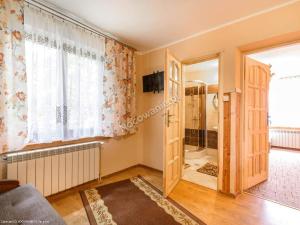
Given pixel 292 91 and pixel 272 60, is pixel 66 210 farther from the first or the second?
pixel 292 91

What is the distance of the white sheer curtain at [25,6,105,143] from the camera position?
198 centimetres

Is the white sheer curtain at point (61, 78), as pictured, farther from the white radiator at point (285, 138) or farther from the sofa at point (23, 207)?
the white radiator at point (285, 138)

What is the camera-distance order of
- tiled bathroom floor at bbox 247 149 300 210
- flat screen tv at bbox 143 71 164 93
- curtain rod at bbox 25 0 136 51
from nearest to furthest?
curtain rod at bbox 25 0 136 51
tiled bathroom floor at bbox 247 149 300 210
flat screen tv at bbox 143 71 164 93

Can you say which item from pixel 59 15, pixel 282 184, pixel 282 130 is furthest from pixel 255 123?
pixel 282 130

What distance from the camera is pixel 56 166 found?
216 cm

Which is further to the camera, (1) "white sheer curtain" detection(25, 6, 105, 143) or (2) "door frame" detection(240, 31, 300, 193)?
(2) "door frame" detection(240, 31, 300, 193)

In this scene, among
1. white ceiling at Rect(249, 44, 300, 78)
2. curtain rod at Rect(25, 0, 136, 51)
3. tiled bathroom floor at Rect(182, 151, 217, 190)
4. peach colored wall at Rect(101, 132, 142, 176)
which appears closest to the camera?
curtain rod at Rect(25, 0, 136, 51)

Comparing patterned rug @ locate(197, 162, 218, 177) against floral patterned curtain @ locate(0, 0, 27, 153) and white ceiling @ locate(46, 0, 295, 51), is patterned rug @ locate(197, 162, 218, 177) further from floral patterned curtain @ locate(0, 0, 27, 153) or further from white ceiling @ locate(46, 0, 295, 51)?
floral patterned curtain @ locate(0, 0, 27, 153)

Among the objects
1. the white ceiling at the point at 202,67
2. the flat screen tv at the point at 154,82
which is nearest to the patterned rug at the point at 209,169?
the flat screen tv at the point at 154,82

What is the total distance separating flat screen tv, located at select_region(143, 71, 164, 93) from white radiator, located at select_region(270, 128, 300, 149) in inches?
182

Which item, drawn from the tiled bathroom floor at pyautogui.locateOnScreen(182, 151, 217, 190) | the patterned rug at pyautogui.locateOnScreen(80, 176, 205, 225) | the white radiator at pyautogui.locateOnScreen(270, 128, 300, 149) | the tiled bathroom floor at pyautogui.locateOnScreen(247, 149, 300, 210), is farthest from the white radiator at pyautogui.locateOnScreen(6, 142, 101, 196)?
the white radiator at pyautogui.locateOnScreen(270, 128, 300, 149)

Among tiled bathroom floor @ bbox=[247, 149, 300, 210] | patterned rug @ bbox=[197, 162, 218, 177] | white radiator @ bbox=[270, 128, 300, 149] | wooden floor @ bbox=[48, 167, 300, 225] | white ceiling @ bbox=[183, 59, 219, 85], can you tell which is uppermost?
white ceiling @ bbox=[183, 59, 219, 85]

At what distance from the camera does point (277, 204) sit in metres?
2.18

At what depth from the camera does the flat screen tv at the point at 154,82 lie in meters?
3.16
